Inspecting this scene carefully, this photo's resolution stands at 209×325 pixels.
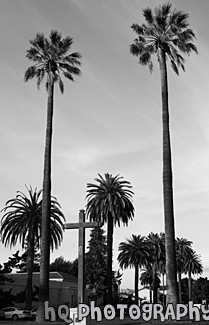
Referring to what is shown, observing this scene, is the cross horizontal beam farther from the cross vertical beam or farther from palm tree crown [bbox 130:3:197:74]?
palm tree crown [bbox 130:3:197:74]

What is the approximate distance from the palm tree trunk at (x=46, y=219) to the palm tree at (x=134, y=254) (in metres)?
55.9

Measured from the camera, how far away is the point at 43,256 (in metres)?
36.8

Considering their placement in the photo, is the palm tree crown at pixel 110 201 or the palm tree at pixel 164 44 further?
the palm tree crown at pixel 110 201

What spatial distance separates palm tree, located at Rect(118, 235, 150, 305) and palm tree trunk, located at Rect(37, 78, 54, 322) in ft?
183

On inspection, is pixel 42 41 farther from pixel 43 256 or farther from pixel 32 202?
pixel 32 202

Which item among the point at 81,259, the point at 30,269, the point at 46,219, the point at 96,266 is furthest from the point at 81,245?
the point at 96,266

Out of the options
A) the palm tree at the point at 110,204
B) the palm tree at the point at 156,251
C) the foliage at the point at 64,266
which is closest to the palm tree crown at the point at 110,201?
the palm tree at the point at 110,204

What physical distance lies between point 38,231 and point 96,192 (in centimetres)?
1841

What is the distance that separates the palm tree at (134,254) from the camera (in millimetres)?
92688

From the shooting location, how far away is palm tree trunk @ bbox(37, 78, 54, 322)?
36281 mm

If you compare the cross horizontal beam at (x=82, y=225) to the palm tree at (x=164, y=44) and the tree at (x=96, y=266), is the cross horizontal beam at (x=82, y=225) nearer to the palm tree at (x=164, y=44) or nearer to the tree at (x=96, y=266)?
the palm tree at (x=164, y=44)

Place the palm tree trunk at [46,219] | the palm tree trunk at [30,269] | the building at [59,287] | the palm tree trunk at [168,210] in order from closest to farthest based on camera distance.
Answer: the palm tree trunk at [168,210] < the palm tree trunk at [46,219] < the palm tree trunk at [30,269] < the building at [59,287]

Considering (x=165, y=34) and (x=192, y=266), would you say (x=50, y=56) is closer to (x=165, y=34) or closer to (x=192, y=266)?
(x=165, y=34)

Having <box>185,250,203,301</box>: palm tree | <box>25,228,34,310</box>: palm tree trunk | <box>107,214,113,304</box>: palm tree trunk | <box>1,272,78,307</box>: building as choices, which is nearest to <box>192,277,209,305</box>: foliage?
<box>185,250,203,301</box>: palm tree
